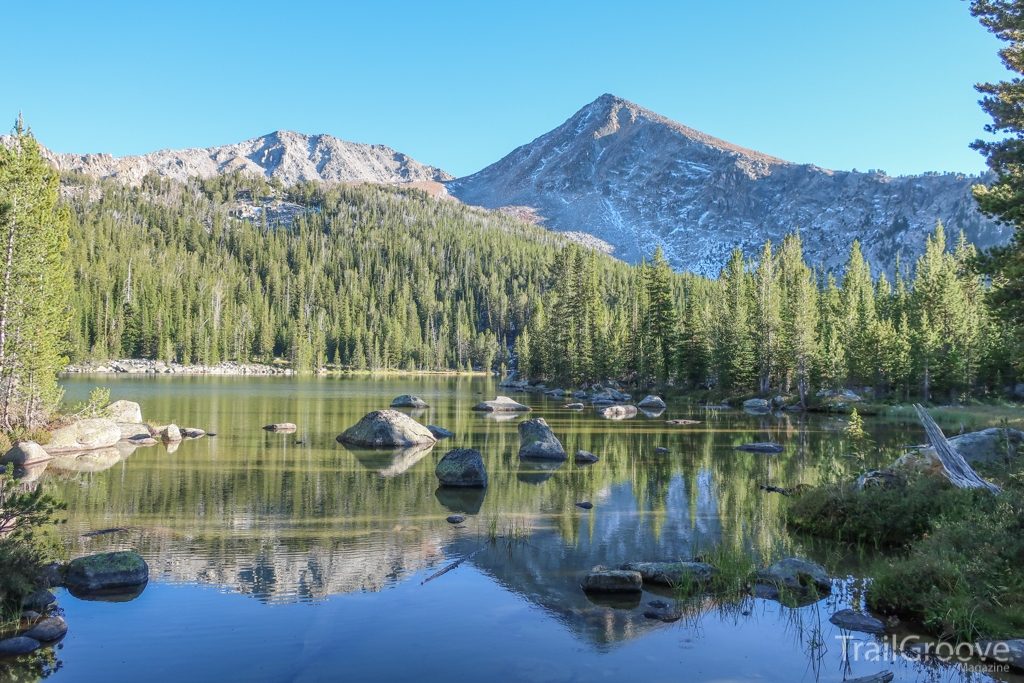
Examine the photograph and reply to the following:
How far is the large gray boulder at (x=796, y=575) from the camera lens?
12438mm

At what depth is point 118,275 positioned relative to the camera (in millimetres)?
144250

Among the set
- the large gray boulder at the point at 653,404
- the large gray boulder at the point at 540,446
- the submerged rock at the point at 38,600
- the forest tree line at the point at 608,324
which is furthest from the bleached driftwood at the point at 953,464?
the large gray boulder at the point at 653,404

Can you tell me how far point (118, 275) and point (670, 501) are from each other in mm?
157997

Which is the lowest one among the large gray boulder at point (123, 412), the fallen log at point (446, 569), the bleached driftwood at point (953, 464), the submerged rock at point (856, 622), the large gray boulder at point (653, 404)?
the large gray boulder at point (653, 404)

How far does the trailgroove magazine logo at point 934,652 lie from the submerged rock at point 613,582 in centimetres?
361

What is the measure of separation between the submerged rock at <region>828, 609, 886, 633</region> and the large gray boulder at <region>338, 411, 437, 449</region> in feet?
82.1

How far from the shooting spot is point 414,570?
13.6 m

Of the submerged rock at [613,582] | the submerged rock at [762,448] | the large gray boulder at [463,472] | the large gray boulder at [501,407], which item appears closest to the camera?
the submerged rock at [613,582]

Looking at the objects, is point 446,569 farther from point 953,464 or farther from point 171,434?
point 171,434

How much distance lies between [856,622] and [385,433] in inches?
1020

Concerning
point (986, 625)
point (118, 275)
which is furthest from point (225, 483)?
point (118, 275)

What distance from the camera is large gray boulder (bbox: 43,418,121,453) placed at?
2919cm

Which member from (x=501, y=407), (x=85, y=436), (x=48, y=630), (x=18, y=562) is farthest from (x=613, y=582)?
(x=501, y=407)

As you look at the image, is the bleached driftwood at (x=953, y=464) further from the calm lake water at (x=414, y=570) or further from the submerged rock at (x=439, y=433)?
the submerged rock at (x=439, y=433)
